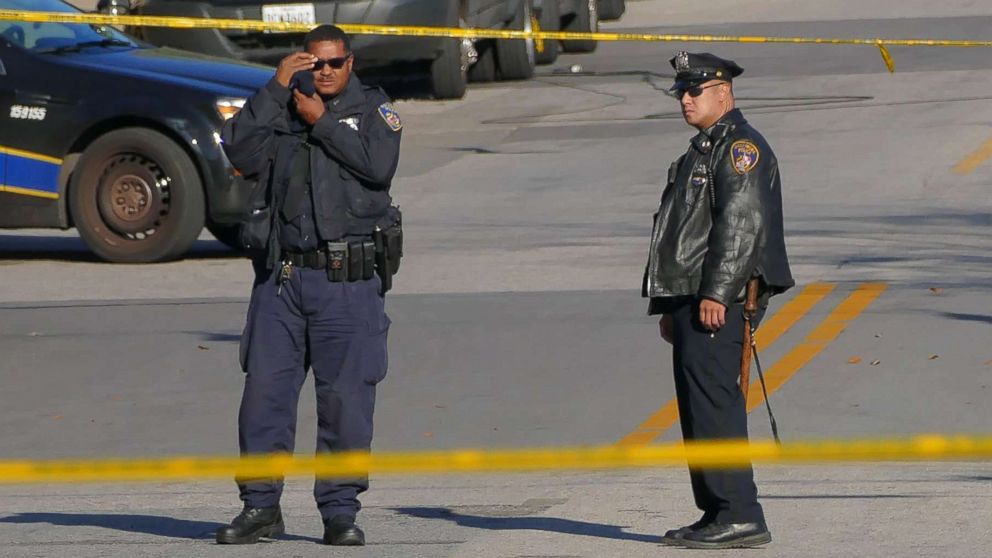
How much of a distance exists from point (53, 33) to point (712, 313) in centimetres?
779

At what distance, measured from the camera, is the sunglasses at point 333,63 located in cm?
640

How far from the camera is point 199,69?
498 inches

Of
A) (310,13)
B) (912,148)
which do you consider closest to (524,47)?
(310,13)

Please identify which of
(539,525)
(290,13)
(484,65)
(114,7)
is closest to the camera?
(539,525)

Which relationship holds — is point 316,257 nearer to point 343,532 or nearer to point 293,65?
point 293,65

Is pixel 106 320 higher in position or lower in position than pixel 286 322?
lower

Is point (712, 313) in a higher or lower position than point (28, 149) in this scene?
higher

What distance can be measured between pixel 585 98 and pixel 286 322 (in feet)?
46.7

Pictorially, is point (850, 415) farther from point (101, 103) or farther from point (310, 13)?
point (310, 13)

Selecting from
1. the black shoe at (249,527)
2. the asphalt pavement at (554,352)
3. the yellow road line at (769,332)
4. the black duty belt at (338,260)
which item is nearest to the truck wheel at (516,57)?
the asphalt pavement at (554,352)

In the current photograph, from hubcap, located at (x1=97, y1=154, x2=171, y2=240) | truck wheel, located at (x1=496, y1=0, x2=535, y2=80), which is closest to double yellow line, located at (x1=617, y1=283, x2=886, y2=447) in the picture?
hubcap, located at (x1=97, y1=154, x2=171, y2=240)

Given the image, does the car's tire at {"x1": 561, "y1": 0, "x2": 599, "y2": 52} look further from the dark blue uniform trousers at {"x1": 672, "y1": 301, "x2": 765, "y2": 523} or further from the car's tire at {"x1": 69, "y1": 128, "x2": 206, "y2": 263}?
the dark blue uniform trousers at {"x1": 672, "y1": 301, "x2": 765, "y2": 523}

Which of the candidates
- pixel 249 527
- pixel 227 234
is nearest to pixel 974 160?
pixel 227 234

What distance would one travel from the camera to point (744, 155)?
6312mm
